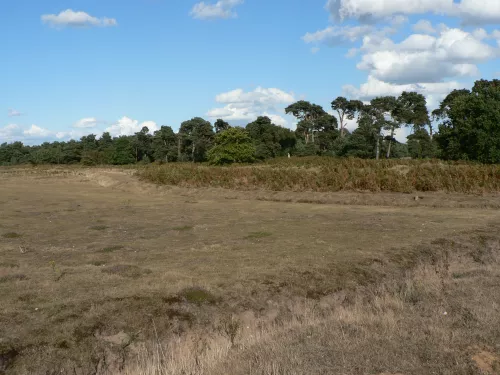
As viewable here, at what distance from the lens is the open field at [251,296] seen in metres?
5.74

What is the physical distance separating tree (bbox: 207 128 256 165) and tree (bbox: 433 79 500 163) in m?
26.6

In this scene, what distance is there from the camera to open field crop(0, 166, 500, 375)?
226 inches

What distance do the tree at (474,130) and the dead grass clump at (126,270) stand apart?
41.3 metres

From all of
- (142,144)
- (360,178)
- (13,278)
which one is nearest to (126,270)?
(13,278)

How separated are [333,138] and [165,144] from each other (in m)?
35.5

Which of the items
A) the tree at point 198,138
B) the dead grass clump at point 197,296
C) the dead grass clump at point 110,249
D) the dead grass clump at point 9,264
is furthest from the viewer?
the tree at point 198,138

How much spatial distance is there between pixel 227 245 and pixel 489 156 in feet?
127

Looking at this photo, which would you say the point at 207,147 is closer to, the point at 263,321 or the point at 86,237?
the point at 86,237

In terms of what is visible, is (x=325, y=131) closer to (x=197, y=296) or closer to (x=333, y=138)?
(x=333, y=138)

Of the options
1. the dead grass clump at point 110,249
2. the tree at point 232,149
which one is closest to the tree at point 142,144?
the tree at point 232,149

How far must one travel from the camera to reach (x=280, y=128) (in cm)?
8631

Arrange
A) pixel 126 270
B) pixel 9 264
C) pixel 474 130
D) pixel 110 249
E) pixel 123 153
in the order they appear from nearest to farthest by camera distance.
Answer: pixel 126 270
pixel 9 264
pixel 110 249
pixel 474 130
pixel 123 153

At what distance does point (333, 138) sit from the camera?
91250mm

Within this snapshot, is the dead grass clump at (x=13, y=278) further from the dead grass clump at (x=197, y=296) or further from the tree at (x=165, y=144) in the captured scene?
the tree at (x=165, y=144)
